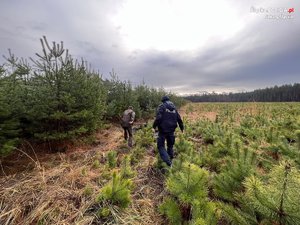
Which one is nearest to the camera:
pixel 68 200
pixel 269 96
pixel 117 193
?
pixel 117 193

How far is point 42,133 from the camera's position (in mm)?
7145

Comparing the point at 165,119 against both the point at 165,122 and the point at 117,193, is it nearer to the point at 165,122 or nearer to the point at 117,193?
the point at 165,122

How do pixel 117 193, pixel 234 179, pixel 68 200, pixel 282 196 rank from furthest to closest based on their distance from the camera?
1. pixel 68 200
2. pixel 117 193
3. pixel 234 179
4. pixel 282 196

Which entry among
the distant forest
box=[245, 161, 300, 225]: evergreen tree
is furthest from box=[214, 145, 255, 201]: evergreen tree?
the distant forest

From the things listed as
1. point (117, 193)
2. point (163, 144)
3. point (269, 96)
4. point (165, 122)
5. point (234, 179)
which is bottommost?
point (117, 193)

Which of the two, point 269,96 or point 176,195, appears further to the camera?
point 269,96

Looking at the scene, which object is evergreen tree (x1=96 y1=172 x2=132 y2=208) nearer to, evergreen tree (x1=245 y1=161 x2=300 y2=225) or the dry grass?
the dry grass

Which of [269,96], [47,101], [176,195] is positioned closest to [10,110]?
[47,101]

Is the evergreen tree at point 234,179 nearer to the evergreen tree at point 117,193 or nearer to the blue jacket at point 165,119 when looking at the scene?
the evergreen tree at point 117,193

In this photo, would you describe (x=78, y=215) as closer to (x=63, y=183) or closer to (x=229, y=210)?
(x=63, y=183)

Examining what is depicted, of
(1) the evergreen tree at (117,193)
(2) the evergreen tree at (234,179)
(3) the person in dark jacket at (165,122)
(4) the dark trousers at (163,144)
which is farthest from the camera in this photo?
(3) the person in dark jacket at (165,122)

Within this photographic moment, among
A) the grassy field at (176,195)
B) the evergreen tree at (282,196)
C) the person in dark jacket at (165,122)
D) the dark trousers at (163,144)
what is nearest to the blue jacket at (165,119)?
the person in dark jacket at (165,122)

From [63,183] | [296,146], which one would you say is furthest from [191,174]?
[63,183]

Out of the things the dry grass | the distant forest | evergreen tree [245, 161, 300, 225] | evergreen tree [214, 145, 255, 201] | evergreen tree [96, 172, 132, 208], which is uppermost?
the distant forest
